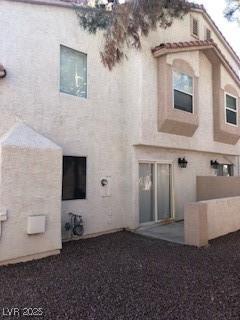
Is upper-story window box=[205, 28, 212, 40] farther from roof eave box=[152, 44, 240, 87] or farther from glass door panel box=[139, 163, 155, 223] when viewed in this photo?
glass door panel box=[139, 163, 155, 223]

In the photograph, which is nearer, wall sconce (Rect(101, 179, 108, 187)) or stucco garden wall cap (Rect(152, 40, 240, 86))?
wall sconce (Rect(101, 179, 108, 187))

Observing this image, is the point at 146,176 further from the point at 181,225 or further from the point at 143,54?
the point at 143,54

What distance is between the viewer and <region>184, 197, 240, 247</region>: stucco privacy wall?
9.90 m

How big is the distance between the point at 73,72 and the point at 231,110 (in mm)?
10164

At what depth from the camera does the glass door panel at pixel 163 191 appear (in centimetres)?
1376

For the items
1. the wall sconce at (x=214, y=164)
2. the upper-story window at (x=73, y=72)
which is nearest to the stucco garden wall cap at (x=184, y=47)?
the upper-story window at (x=73, y=72)

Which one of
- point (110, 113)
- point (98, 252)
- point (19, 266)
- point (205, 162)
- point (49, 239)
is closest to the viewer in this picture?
point (19, 266)

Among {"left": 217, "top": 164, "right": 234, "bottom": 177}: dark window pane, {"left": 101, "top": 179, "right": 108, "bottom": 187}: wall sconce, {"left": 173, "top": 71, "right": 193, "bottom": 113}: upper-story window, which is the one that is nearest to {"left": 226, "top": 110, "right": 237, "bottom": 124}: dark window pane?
{"left": 217, "top": 164, "right": 234, "bottom": 177}: dark window pane

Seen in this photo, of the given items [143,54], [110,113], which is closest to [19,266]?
[110,113]

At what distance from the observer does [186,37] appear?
15133 millimetres

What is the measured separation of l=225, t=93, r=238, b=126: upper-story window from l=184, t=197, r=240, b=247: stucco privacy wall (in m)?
6.29

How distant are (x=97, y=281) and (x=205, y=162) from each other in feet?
37.8

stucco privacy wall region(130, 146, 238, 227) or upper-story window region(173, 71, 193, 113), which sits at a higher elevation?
upper-story window region(173, 71, 193, 113)

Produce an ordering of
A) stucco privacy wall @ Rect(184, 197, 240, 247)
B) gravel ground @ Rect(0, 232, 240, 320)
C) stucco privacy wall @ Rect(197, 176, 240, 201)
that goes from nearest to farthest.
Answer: gravel ground @ Rect(0, 232, 240, 320), stucco privacy wall @ Rect(184, 197, 240, 247), stucco privacy wall @ Rect(197, 176, 240, 201)
